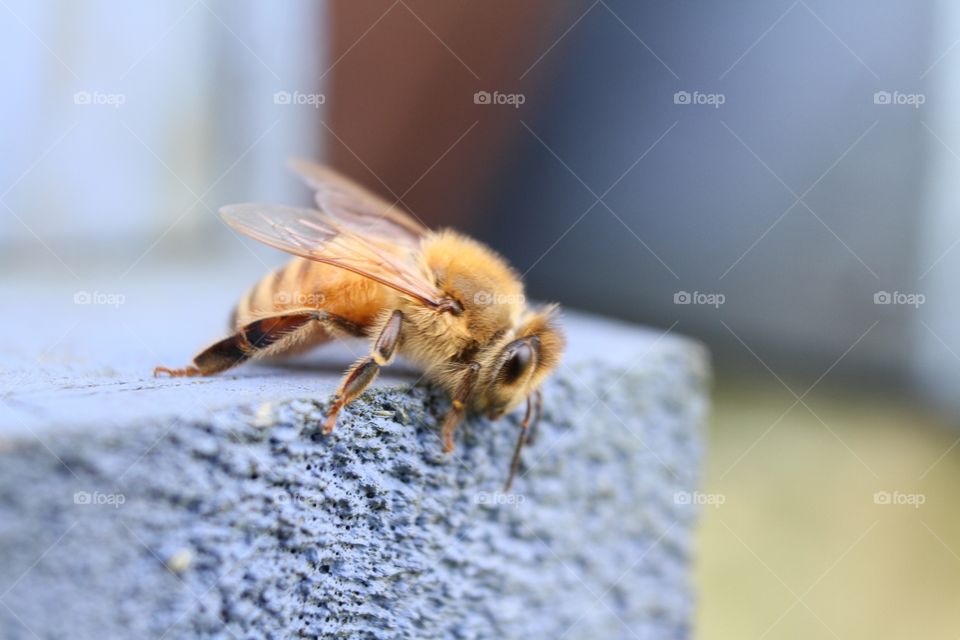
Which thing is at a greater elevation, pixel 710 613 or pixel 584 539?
pixel 584 539

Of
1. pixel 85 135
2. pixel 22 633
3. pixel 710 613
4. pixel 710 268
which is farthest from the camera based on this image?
pixel 710 268

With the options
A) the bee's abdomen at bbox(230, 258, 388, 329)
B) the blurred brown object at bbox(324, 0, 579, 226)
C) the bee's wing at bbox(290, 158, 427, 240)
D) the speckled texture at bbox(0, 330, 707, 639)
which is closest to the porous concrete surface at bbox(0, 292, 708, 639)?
the speckled texture at bbox(0, 330, 707, 639)

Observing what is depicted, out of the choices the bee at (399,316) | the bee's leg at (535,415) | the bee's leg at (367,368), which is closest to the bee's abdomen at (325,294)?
the bee at (399,316)

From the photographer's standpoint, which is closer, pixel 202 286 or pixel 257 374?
pixel 257 374

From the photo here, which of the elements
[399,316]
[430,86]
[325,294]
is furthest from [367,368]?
[430,86]

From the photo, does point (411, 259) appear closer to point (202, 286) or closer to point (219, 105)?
point (202, 286)

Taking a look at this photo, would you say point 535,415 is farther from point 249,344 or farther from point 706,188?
point 706,188

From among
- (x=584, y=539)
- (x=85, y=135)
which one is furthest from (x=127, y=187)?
(x=584, y=539)
